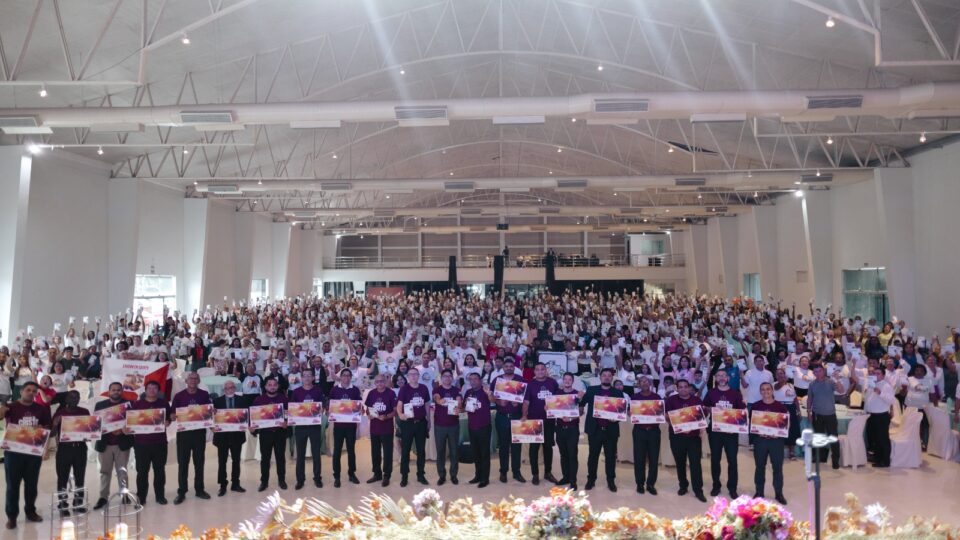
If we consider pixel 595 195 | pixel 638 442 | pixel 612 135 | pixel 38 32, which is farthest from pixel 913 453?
pixel 595 195

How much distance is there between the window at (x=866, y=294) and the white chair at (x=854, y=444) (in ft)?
55.1

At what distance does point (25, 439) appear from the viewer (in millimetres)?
7281

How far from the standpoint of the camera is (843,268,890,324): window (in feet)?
80.7

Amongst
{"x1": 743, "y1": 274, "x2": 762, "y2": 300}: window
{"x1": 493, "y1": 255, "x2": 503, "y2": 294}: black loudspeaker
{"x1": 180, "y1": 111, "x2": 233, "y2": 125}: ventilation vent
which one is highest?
{"x1": 180, "y1": 111, "x2": 233, "y2": 125}: ventilation vent

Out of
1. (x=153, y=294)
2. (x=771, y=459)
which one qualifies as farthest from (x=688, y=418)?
(x=153, y=294)

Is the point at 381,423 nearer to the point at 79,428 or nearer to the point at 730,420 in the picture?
the point at 79,428

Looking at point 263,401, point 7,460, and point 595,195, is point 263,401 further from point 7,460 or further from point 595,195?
point 595,195

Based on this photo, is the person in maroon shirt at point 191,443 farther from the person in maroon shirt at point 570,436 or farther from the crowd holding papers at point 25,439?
the person in maroon shirt at point 570,436

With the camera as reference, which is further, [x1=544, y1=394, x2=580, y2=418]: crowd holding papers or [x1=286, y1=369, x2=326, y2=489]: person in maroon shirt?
[x1=286, y1=369, x2=326, y2=489]: person in maroon shirt

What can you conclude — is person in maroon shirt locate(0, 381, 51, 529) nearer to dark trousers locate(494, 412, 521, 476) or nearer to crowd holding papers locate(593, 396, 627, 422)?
dark trousers locate(494, 412, 521, 476)

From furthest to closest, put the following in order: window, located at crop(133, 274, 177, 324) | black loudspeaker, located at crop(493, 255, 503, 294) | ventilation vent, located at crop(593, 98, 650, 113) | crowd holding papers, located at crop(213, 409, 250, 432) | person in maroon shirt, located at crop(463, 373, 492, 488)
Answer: black loudspeaker, located at crop(493, 255, 503, 294) < window, located at crop(133, 274, 177, 324) < ventilation vent, located at crop(593, 98, 650, 113) < person in maroon shirt, located at crop(463, 373, 492, 488) < crowd holding papers, located at crop(213, 409, 250, 432)

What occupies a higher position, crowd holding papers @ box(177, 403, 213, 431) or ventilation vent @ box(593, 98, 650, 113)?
ventilation vent @ box(593, 98, 650, 113)

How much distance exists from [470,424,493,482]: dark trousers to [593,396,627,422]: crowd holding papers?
1.45 m

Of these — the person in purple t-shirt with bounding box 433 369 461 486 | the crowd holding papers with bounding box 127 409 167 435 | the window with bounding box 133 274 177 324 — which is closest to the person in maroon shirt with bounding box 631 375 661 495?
the person in purple t-shirt with bounding box 433 369 461 486
